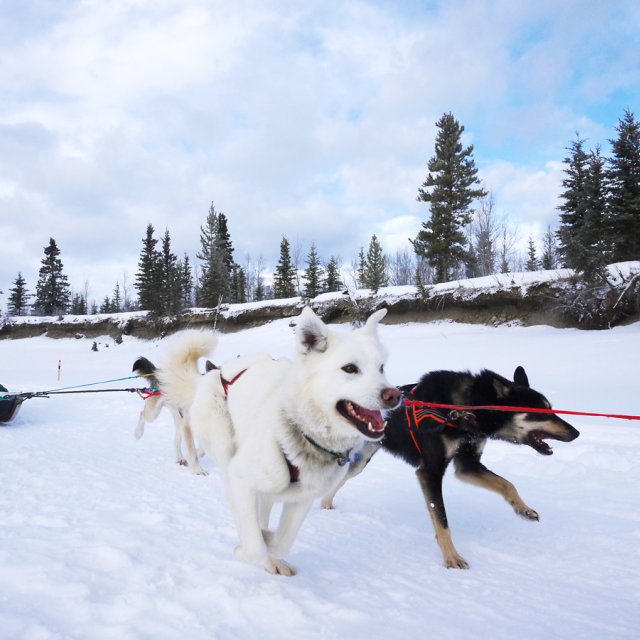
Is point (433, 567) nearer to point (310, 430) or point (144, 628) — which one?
point (310, 430)

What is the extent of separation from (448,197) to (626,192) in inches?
478

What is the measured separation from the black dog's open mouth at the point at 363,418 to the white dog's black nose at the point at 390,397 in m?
0.23

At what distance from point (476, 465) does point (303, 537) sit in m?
1.74

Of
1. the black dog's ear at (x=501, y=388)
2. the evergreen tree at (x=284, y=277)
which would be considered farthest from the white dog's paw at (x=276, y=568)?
the evergreen tree at (x=284, y=277)

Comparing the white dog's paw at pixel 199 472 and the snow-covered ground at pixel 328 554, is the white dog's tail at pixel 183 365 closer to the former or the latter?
the snow-covered ground at pixel 328 554

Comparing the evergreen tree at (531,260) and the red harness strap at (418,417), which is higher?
the evergreen tree at (531,260)

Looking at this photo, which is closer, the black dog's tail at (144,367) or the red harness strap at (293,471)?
the red harness strap at (293,471)

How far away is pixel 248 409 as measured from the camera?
332cm

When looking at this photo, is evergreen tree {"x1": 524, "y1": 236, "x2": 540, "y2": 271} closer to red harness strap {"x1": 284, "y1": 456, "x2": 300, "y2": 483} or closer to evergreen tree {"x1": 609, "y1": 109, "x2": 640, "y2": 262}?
evergreen tree {"x1": 609, "y1": 109, "x2": 640, "y2": 262}

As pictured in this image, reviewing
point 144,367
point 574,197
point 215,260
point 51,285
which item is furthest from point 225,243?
point 144,367

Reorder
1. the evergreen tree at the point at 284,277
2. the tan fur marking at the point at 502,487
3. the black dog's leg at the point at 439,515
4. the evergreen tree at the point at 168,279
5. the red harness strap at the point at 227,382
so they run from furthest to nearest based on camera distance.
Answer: the evergreen tree at the point at 284,277 → the evergreen tree at the point at 168,279 → the tan fur marking at the point at 502,487 → the red harness strap at the point at 227,382 → the black dog's leg at the point at 439,515

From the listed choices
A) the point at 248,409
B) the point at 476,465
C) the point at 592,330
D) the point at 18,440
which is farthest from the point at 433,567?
the point at 592,330

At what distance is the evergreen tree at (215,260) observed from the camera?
160 feet

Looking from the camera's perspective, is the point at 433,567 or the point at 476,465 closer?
the point at 433,567
